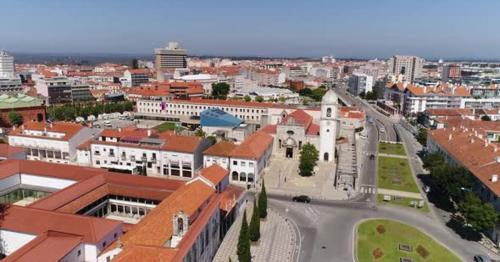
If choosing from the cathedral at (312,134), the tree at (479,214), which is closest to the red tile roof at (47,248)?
the tree at (479,214)

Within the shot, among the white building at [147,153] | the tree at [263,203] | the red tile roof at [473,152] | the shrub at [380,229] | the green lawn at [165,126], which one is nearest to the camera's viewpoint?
the shrub at [380,229]

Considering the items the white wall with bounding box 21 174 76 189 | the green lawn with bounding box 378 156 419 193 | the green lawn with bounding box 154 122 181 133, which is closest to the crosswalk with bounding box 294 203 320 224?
the green lawn with bounding box 378 156 419 193

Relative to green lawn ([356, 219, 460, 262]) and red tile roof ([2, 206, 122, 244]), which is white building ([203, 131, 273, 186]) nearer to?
green lawn ([356, 219, 460, 262])

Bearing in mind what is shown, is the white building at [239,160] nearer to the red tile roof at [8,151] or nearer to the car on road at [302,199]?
the car on road at [302,199]

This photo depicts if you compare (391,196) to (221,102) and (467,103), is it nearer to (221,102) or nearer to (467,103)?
(221,102)

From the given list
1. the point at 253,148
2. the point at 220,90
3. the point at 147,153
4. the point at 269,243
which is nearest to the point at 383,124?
the point at 220,90

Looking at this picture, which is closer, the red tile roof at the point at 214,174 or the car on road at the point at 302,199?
the red tile roof at the point at 214,174

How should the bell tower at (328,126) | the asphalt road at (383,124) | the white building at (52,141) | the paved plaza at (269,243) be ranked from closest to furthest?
the paved plaza at (269,243), the white building at (52,141), the bell tower at (328,126), the asphalt road at (383,124)
